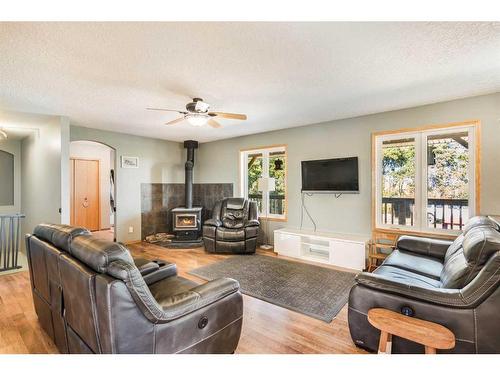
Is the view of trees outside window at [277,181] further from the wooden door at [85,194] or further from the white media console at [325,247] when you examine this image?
the wooden door at [85,194]

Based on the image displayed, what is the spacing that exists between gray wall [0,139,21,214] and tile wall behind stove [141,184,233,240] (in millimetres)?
2808

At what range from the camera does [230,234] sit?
15.1 ft

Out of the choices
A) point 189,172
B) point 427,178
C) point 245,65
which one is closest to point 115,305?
point 245,65

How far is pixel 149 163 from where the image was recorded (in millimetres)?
5910

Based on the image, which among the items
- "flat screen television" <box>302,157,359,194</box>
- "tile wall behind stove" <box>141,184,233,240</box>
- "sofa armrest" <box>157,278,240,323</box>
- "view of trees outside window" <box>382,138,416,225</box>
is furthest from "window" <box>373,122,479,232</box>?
"tile wall behind stove" <box>141,184,233,240</box>

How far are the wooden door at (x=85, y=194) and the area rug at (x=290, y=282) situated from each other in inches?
196

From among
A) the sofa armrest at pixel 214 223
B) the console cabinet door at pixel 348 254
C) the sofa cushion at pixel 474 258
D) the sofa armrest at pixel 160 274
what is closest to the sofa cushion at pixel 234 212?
the sofa armrest at pixel 214 223

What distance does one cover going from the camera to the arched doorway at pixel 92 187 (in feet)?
21.7

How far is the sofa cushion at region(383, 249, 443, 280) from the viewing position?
2345mm

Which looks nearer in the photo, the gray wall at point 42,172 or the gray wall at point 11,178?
the gray wall at point 42,172

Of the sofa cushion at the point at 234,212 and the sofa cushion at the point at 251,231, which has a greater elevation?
the sofa cushion at the point at 234,212

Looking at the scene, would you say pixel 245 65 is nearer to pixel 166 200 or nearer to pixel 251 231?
pixel 251 231
